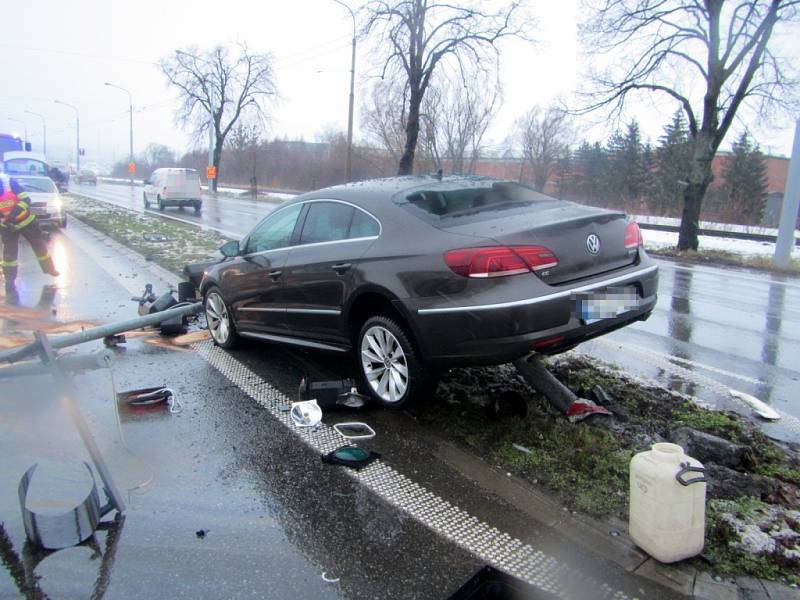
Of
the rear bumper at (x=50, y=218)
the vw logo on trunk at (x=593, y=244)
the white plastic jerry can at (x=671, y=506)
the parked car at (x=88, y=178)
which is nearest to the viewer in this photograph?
the white plastic jerry can at (x=671, y=506)

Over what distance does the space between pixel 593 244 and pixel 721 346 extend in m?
3.68

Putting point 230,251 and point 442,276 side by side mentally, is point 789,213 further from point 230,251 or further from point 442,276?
point 442,276

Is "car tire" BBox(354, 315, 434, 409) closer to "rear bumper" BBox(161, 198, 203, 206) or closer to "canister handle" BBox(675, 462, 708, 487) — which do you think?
"canister handle" BBox(675, 462, 708, 487)

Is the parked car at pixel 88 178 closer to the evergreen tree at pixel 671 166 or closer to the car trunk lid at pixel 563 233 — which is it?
the evergreen tree at pixel 671 166

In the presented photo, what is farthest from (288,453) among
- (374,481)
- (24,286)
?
(24,286)

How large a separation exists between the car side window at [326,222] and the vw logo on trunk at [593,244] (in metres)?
1.76

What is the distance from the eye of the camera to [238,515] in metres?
3.16

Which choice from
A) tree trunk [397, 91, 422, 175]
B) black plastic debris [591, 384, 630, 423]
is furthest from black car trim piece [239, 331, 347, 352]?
tree trunk [397, 91, 422, 175]

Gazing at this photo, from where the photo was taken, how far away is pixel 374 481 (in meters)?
3.51

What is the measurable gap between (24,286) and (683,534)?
1001cm

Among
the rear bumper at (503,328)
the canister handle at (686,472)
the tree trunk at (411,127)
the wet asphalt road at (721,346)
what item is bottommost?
the wet asphalt road at (721,346)

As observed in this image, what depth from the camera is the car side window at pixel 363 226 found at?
14.4 ft

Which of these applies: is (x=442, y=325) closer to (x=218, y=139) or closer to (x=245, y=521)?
(x=245, y=521)

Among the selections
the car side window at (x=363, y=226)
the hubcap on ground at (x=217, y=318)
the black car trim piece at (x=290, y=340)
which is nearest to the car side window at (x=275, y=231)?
the hubcap on ground at (x=217, y=318)
